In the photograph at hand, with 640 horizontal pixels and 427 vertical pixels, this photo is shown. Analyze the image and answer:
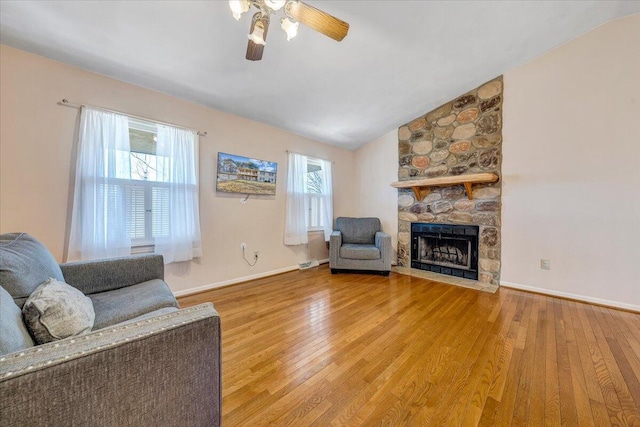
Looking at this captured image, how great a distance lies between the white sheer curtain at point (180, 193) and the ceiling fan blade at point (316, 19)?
6.07 feet

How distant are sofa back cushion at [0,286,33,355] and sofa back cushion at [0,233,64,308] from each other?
7.5 inches

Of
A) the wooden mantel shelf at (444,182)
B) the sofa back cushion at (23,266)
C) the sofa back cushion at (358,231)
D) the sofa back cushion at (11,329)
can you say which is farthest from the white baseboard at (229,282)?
the wooden mantel shelf at (444,182)

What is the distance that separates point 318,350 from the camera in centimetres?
165

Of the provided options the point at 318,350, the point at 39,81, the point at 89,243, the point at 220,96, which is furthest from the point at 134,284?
the point at 220,96

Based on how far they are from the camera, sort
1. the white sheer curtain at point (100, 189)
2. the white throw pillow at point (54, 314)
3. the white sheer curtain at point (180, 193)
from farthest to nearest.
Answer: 1. the white sheer curtain at point (180, 193)
2. the white sheer curtain at point (100, 189)
3. the white throw pillow at point (54, 314)

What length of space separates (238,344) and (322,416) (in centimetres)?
84

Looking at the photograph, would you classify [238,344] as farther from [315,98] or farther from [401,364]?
[315,98]

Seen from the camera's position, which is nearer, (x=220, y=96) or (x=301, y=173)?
(x=220, y=96)

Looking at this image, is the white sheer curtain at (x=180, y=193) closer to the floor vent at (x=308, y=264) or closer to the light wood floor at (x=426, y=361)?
the light wood floor at (x=426, y=361)

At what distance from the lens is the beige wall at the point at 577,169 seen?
235 centimetres

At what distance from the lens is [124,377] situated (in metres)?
0.65

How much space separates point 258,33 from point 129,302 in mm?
1838

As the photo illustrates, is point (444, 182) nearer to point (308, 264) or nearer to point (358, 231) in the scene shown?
point (358, 231)

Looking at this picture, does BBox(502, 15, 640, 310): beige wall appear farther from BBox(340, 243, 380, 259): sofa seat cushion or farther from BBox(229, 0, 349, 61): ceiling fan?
BBox(229, 0, 349, 61): ceiling fan
